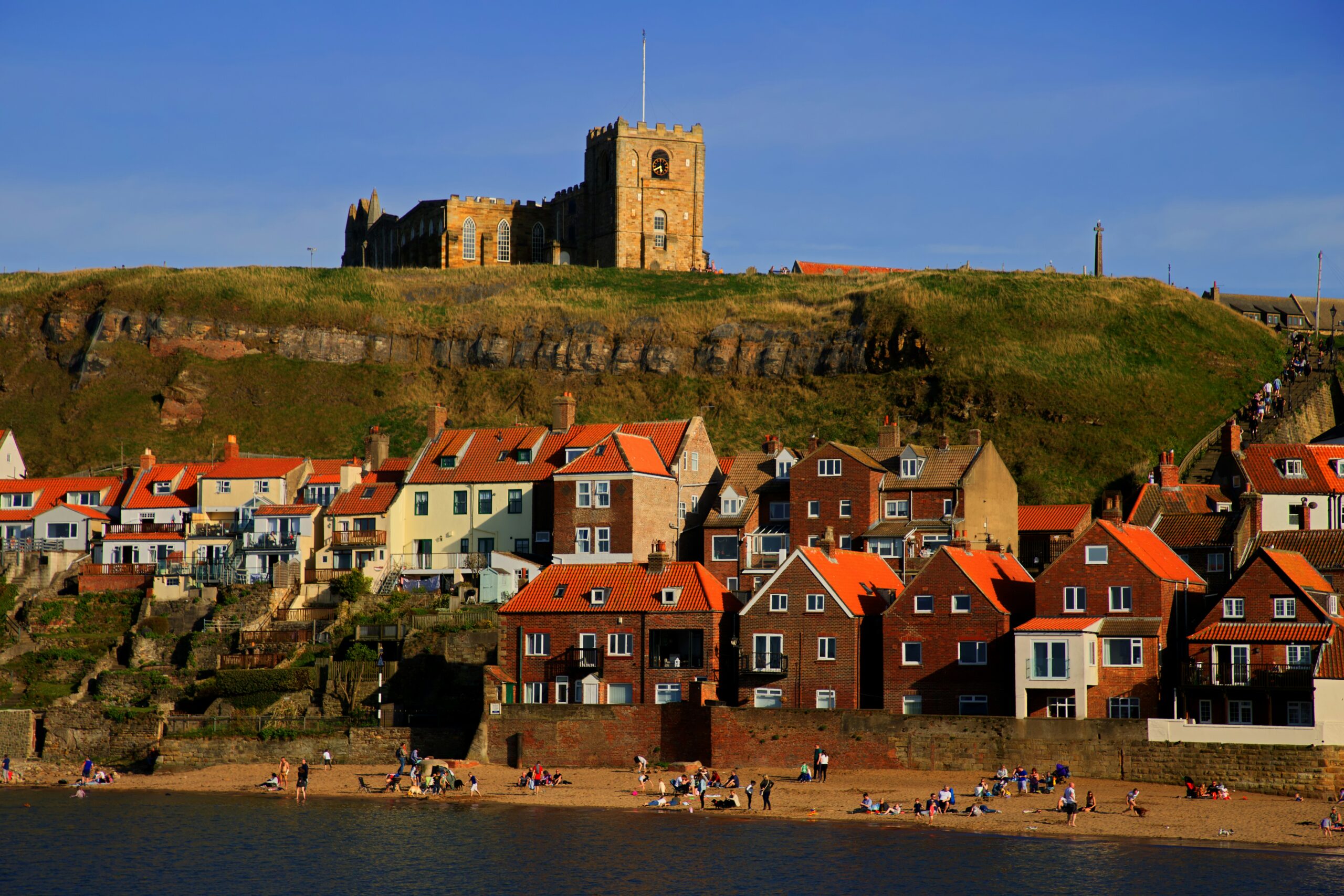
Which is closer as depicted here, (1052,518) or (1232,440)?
(1232,440)

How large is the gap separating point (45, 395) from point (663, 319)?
46.7 meters

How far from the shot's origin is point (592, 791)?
2635 inches

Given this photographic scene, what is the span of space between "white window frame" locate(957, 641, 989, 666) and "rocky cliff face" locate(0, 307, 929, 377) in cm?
5628

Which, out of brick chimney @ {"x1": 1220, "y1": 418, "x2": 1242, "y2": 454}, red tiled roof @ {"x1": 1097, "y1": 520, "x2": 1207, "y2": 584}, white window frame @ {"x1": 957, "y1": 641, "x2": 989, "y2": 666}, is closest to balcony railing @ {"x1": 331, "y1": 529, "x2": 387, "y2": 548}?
white window frame @ {"x1": 957, "y1": 641, "x2": 989, "y2": 666}

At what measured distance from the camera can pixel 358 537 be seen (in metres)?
89.6

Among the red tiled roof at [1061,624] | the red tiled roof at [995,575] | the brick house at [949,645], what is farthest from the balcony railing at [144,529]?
the red tiled roof at [1061,624]

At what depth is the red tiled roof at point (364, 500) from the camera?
9031 cm

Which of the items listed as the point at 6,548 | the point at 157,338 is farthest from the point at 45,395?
the point at 6,548

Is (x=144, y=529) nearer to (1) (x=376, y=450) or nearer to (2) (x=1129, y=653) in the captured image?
(1) (x=376, y=450)

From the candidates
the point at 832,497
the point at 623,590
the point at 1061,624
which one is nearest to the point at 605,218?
the point at 832,497

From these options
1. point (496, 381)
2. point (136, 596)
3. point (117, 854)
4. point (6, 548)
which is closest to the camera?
point (117, 854)

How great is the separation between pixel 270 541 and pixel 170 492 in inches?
487

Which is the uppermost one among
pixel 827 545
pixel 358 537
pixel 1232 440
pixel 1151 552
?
pixel 1232 440

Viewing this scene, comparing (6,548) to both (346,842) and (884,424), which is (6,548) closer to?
(346,842)
